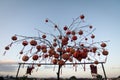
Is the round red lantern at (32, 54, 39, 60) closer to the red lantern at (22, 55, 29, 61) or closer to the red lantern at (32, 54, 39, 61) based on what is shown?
the red lantern at (32, 54, 39, 61)

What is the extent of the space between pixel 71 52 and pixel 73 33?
6.77ft

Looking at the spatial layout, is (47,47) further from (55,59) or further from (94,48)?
(94,48)

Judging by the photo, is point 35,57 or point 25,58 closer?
point 25,58

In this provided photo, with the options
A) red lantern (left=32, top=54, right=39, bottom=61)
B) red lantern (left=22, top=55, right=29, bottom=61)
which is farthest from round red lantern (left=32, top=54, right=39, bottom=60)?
red lantern (left=22, top=55, right=29, bottom=61)

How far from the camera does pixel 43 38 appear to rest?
8.86 meters

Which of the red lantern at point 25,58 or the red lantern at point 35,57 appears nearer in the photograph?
the red lantern at point 25,58

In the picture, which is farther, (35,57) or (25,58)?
(35,57)

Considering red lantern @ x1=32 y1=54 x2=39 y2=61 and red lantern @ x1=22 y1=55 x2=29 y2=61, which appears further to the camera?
red lantern @ x1=32 y1=54 x2=39 y2=61

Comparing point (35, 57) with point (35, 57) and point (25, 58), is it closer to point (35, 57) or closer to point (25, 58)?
point (35, 57)

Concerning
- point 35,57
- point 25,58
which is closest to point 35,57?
point 35,57

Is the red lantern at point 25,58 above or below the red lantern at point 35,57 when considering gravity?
below

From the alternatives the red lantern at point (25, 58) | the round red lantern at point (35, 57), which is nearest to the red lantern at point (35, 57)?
the round red lantern at point (35, 57)

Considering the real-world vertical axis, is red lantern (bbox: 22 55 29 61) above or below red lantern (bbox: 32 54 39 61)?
below

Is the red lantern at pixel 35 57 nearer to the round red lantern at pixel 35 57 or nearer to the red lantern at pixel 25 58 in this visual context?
the round red lantern at pixel 35 57
